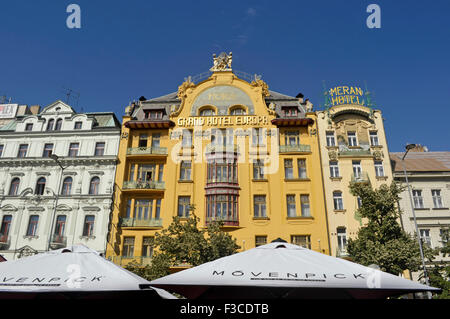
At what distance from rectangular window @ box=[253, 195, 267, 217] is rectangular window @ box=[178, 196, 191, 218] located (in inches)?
230

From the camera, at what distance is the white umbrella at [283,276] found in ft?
17.0

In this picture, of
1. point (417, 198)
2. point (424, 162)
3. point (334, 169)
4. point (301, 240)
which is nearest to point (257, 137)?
point (334, 169)

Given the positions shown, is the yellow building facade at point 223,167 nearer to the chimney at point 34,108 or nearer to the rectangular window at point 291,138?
the rectangular window at point 291,138

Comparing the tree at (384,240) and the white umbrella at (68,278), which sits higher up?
the tree at (384,240)

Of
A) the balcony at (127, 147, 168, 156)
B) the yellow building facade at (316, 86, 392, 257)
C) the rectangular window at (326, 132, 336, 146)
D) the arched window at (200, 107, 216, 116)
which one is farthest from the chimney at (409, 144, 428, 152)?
the balcony at (127, 147, 168, 156)

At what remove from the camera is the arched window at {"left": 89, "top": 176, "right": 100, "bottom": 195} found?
3017cm

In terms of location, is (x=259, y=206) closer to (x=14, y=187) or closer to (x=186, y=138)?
(x=186, y=138)

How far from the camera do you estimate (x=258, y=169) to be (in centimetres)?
3042

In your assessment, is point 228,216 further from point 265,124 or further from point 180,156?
point 265,124

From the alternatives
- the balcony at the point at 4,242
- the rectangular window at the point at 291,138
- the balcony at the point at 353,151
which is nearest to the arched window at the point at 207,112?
the rectangular window at the point at 291,138

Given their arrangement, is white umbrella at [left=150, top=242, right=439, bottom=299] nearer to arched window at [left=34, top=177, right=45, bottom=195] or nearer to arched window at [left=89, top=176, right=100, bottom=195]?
arched window at [left=89, top=176, right=100, bottom=195]

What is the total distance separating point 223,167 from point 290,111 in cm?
907

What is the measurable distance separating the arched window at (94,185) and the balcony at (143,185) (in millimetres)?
2544
